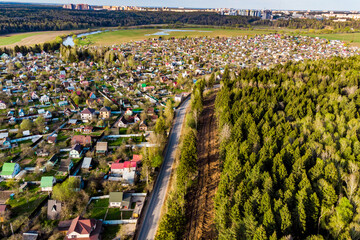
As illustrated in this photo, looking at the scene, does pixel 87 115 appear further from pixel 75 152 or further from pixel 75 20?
pixel 75 20


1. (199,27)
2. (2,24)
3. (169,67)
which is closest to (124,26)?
(199,27)

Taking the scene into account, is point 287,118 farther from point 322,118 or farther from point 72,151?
point 72,151

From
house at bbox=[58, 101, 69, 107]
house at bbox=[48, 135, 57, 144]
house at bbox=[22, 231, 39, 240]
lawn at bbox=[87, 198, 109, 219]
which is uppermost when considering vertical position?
house at bbox=[58, 101, 69, 107]

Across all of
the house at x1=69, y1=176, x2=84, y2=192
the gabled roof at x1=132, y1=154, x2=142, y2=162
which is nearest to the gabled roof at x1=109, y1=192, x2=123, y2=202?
the house at x1=69, y1=176, x2=84, y2=192

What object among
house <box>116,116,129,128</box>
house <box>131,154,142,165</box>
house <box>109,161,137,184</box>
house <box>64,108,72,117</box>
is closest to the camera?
house <box>109,161,137,184</box>

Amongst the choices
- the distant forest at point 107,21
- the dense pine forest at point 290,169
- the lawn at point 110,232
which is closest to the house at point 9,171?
the lawn at point 110,232

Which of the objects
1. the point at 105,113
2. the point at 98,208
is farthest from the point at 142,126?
the point at 98,208

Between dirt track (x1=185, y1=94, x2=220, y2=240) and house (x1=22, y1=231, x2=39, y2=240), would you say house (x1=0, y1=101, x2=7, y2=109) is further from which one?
dirt track (x1=185, y1=94, x2=220, y2=240)
